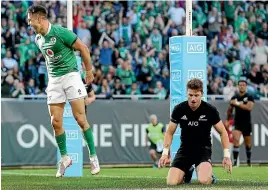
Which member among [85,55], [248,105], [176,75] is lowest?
[248,105]

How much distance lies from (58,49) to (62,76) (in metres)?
0.44

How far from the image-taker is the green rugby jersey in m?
13.1

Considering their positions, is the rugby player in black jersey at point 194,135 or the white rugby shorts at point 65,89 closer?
the rugby player in black jersey at point 194,135

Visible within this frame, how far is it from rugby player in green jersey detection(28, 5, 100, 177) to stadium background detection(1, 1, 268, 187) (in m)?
10.7

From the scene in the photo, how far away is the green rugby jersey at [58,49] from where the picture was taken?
13.1 metres

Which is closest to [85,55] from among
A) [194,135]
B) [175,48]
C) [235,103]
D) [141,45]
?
[194,135]

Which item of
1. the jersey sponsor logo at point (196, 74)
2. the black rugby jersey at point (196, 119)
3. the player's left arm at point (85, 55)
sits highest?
the player's left arm at point (85, 55)

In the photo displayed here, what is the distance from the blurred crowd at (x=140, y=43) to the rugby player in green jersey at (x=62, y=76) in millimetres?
11405

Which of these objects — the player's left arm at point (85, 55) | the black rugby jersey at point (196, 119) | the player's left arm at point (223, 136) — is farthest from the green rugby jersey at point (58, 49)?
the player's left arm at point (223, 136)

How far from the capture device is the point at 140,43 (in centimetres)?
2797

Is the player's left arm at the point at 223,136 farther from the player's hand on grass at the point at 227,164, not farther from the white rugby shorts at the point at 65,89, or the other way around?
the white rugby shorts at the point at 65,89

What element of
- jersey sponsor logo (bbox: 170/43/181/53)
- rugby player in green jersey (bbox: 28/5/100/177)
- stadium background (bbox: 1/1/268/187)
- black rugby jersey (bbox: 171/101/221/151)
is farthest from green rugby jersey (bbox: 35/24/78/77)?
stadium background (bbox: 1/1/268/187)

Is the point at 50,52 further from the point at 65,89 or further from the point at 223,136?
the point at 223,136

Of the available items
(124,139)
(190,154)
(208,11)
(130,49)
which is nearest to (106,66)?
(130,49)
